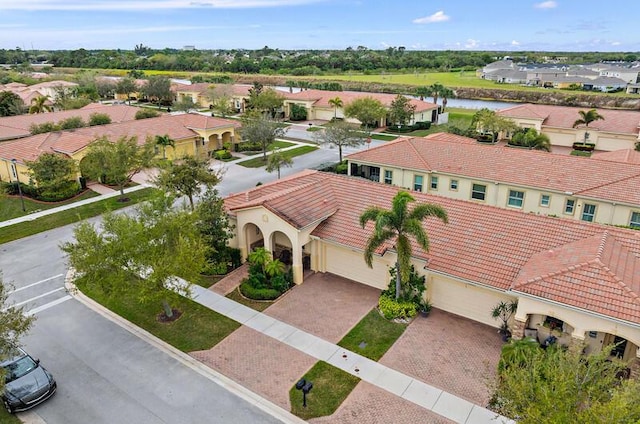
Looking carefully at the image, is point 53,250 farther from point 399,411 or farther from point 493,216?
point 493,216

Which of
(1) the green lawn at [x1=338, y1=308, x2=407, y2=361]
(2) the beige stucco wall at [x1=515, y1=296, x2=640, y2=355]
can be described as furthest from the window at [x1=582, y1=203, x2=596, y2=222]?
(1) the green lawn at [x1=338, y1=308, x2=407, y2=361]

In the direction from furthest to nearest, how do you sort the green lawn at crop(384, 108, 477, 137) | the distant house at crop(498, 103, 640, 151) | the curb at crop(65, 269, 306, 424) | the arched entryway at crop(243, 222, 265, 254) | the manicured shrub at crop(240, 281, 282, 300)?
1. the green lawn at crop(384, 108, 477, 137)
2. the distant house at crop(498, 103, 640, 151)
3. the arched entryway at crop(243, 222, 265, 254)
4. the manicured shrub at crop(240, 281, 282, 300)
5. the curb at crop(65, 269, 306, 424)

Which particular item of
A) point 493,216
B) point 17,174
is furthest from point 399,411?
point 17,174

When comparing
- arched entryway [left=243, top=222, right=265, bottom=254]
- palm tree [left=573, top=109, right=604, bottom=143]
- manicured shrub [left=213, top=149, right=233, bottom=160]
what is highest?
palm tree [left=573, top=109, right=604, bottom=143]

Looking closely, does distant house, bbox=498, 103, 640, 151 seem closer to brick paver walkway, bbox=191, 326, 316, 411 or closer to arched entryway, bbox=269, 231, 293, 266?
arched entryway, bbox=269, 231, 293, 266

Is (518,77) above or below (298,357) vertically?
above

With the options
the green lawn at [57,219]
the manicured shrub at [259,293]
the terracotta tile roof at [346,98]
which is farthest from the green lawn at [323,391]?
the terracotta tile roof at [346,98]

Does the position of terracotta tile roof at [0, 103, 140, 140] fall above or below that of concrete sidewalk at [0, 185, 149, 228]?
above
